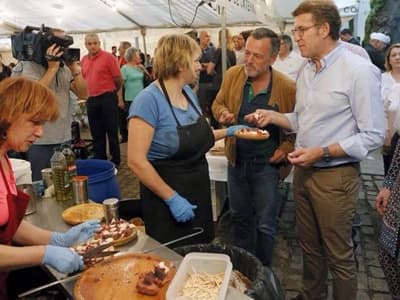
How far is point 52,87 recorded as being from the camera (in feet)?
9.09

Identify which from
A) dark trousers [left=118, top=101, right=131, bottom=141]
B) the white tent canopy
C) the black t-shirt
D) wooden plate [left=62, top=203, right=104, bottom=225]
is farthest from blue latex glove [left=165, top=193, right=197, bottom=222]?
the white tent canopy

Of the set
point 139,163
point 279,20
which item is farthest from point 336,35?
point 279,20

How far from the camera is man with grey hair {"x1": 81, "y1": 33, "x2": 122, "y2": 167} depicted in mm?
4973

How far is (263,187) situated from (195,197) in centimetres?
57

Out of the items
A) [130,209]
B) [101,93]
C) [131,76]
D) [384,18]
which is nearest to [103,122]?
[101,93]

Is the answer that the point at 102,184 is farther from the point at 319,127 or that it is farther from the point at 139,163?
the point at 319,127

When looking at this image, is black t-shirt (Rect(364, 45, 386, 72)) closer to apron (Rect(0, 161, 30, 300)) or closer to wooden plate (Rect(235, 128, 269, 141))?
wooden plate (Rect(235, 128, 269, 141))

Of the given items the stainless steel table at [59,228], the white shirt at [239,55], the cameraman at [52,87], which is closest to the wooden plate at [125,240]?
the stainless steel table at [59,228]

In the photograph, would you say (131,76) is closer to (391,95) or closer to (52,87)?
(52,87)

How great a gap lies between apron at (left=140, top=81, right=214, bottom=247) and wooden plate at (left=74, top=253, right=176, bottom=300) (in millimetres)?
428

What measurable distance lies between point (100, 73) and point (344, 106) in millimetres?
3704

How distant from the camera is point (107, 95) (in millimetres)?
5035

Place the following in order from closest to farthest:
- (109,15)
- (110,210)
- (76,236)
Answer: (76,236), (110,210), (109,15)

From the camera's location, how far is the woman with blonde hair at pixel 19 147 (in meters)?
1.30
